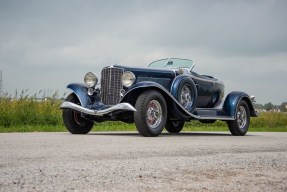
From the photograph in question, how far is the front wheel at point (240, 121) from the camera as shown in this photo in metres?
11.9

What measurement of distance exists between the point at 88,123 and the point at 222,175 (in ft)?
23.0

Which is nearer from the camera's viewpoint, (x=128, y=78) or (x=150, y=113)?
(x=150, y=113)

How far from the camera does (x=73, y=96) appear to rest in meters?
10.9

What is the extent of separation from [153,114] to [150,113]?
98 mm

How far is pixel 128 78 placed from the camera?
9.88 metres

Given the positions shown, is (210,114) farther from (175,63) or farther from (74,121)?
(74,121)

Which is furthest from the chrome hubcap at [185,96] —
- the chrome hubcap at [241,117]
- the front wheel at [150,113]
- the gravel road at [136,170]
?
the gravel road at [136,170]

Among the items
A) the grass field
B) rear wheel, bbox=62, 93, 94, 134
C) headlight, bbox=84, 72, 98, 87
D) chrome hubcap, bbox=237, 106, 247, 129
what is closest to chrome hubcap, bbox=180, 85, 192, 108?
chrome hubcap, bbox=237, 106, 247, 129

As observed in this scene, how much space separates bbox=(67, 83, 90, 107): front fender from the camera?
410 inches

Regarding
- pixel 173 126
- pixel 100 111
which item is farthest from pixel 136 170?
pixel 173 126

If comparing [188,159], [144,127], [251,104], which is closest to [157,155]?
[188,159]

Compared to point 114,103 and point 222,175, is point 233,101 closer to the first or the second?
point 114,103

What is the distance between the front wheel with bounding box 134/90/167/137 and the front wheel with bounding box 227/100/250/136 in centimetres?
287

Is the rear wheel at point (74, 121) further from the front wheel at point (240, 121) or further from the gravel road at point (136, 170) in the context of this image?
the gravel road at point (136, 170)
